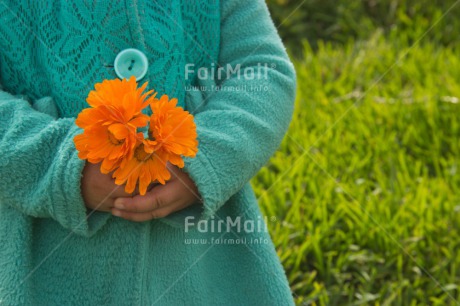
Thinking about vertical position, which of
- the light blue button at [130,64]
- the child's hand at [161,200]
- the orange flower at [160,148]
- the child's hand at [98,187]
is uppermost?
the light blue button at [130,64]

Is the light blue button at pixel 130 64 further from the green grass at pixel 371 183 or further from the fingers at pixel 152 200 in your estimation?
the green grass at pixel 371 183

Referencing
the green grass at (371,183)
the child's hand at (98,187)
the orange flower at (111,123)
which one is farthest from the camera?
the green grass at (371,183)

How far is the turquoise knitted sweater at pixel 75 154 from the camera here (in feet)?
4.01

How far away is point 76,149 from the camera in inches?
46.5

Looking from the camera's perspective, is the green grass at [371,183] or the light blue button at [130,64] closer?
the light blue button at [130,64]

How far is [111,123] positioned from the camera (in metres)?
1.09

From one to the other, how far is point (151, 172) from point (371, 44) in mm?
2354

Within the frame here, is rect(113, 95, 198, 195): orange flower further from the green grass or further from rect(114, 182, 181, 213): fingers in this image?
the green grass

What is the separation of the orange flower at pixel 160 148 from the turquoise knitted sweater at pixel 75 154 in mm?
98

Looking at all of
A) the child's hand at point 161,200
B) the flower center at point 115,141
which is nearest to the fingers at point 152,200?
the child's hand at point 161,200

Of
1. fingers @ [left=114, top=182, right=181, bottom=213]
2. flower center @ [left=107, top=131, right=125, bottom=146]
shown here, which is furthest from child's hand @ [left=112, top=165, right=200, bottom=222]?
flower center @ [left=107, top=131, right=125, bottom=146]

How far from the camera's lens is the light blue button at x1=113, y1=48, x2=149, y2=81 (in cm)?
128

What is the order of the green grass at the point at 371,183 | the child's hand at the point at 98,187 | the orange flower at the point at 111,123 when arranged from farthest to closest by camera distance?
the green grass at the point at 371,183, the child's hand at the point at 98,187, the orange flower at the point at 111,123

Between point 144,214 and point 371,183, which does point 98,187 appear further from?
point 371,183
